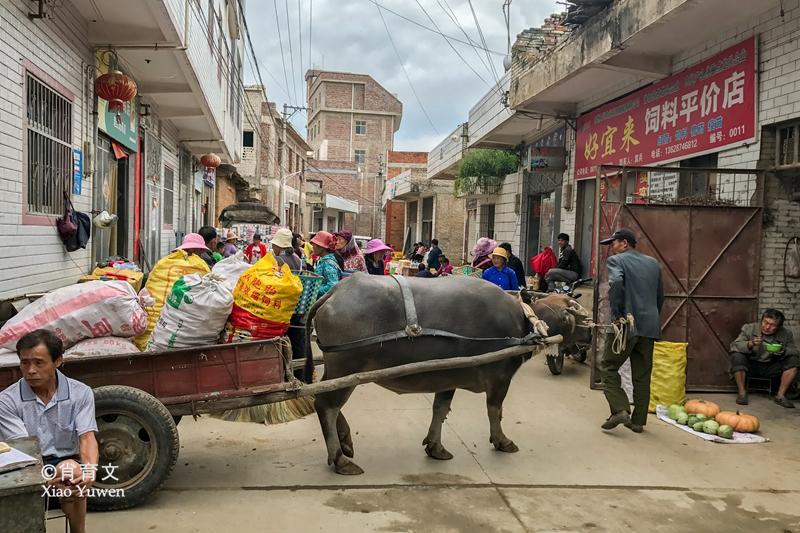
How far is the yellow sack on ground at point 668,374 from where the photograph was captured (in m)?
6.50

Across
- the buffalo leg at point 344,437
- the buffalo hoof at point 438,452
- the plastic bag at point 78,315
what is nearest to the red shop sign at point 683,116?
the buffalo hoof at point 438,452

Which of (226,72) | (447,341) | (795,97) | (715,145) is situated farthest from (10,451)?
(226,72)

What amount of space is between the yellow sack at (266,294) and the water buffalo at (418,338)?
335mm

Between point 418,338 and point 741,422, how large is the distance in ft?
10.8

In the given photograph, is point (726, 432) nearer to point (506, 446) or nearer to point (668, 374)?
point (668, 374)

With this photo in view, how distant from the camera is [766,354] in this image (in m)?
6.67

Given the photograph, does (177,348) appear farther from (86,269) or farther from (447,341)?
(86,269)

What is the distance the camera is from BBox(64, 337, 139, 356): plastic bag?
12.9ft

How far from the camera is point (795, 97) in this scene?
6.48 metres

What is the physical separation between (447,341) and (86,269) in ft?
17.2

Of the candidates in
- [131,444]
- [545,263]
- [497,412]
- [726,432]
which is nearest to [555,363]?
[726,432]

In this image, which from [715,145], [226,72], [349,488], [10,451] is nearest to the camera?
[10,451]

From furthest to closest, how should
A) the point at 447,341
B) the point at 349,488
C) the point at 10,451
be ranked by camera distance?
the point at 447,341
the point at 349,488
the point at 10,451

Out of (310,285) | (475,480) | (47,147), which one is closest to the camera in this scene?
(475,480)
